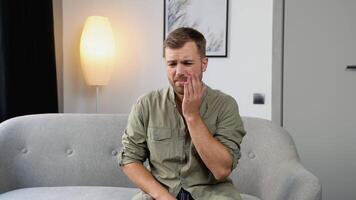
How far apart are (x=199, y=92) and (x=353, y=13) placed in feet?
5.63

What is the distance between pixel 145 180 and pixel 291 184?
590 mm

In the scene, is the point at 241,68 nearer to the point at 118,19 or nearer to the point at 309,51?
the point at 309,51

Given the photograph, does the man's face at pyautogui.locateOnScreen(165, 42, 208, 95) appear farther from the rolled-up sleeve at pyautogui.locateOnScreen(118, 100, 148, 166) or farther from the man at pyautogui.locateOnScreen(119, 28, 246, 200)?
the rolled-up sleeve at pyautogui.locateOnScreen(118, 100, 148, 166)

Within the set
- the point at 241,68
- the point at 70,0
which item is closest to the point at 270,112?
the point at 241,68

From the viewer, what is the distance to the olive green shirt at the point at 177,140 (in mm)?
1445

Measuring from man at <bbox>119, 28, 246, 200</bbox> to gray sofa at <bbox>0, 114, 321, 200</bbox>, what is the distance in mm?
443

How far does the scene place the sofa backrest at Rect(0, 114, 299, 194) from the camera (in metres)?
1.98

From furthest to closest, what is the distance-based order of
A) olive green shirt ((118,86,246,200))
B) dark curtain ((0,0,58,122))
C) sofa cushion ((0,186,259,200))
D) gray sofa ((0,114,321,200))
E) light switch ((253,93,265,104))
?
light switch ((253,93,265,104)) < dark curtain ((0,0,58,122)) < gray sofa ((0,114,321,200)) < sofa cushion ((0,186,259,200)) < olive green shirt ((118,86,246,200))

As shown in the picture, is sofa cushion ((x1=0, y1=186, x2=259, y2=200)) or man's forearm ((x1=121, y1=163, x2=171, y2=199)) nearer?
man's forearm ((x1=121, y1=163, x2=171, y2=199))

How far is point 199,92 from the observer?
135cm

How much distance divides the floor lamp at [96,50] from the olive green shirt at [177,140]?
142 cm

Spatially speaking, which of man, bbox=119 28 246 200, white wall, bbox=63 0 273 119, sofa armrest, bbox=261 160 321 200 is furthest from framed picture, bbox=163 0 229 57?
man, bbox=119 28 246 200

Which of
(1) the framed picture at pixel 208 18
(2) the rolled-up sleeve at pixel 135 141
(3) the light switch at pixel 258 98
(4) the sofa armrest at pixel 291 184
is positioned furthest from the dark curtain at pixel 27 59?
(4) the sofa armrest at pixel 291 184

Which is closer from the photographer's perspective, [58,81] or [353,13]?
[353,13]
